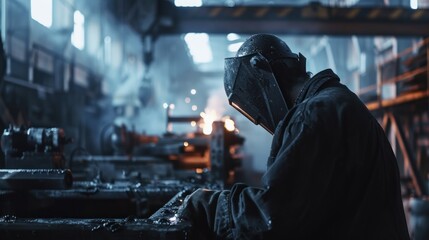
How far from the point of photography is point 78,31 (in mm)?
10898

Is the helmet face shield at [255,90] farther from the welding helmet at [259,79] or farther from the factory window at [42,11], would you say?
the factory window at [42,11]

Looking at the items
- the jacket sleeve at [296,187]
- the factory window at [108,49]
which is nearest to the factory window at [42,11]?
the factory window at [108,49]

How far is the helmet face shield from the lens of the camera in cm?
192

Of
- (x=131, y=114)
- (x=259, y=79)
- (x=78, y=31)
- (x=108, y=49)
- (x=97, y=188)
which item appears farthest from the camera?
(x=108, y=49)

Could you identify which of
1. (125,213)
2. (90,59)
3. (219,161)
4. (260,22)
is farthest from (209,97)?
(125,213)

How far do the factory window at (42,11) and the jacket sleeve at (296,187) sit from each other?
26.5ft

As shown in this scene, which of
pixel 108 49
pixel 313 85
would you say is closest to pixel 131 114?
pixel 108 49

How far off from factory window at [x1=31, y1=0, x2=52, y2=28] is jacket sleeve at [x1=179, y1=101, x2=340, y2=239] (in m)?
8.09

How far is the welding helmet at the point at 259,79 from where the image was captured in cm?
193

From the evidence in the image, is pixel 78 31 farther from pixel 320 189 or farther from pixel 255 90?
pixel 320 189

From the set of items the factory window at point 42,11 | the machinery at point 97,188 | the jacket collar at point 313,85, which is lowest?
the machinery at point 97,188

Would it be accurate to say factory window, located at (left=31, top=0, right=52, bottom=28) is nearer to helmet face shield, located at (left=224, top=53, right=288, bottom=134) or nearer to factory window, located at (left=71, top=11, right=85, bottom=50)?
factory window, located at (left=71, top=11, right=85, bottom=50)

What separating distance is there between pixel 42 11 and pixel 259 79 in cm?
813

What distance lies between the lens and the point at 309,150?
58.4 inches
